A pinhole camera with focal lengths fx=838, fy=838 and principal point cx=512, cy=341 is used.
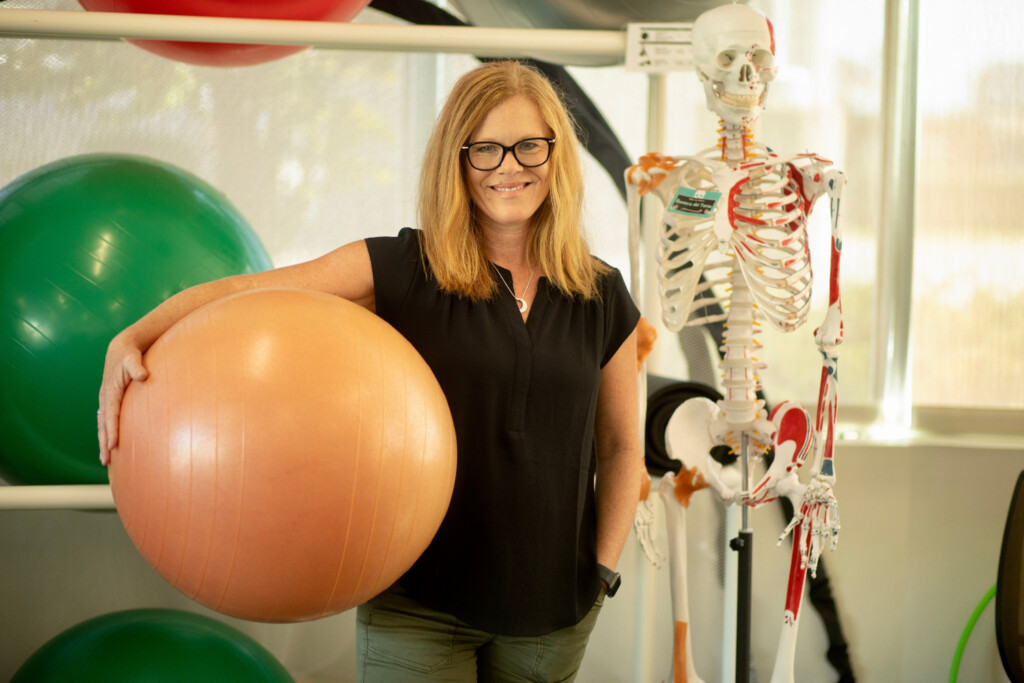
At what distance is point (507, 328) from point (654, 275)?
907 millimetres

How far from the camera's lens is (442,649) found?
134 centimetres

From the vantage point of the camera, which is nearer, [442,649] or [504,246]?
[442,649]

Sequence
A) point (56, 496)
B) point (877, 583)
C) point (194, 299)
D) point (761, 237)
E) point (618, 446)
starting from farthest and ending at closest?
point (877, 583) < point (761, 237) < point (56, 496) < point (618, 446) < point (194, 299)

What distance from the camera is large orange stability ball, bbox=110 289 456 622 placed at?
1.09m

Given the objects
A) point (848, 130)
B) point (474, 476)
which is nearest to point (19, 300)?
point (474, 476)

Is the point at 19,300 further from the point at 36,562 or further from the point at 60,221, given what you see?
the point at 36,562

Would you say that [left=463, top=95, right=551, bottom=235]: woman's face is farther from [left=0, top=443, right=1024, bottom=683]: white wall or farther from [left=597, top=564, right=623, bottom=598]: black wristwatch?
[left=0, top=443, right=1024, bottom=683]: white wall

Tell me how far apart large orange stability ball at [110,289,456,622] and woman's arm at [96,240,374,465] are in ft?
0.08

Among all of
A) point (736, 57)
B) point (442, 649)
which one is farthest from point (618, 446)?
point (736, 57)

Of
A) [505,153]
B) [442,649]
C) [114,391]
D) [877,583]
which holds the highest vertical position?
[505,153]

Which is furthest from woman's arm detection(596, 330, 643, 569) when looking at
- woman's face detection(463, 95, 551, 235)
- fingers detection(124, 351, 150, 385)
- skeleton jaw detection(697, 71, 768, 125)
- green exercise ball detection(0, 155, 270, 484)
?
green exercise ball detection(0, 155, 270, 484)

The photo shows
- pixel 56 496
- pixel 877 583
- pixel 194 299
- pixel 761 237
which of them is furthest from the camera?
pixel 877 583

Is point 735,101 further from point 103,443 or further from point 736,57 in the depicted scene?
point 103,443

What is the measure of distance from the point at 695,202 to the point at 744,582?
88 centimetres
